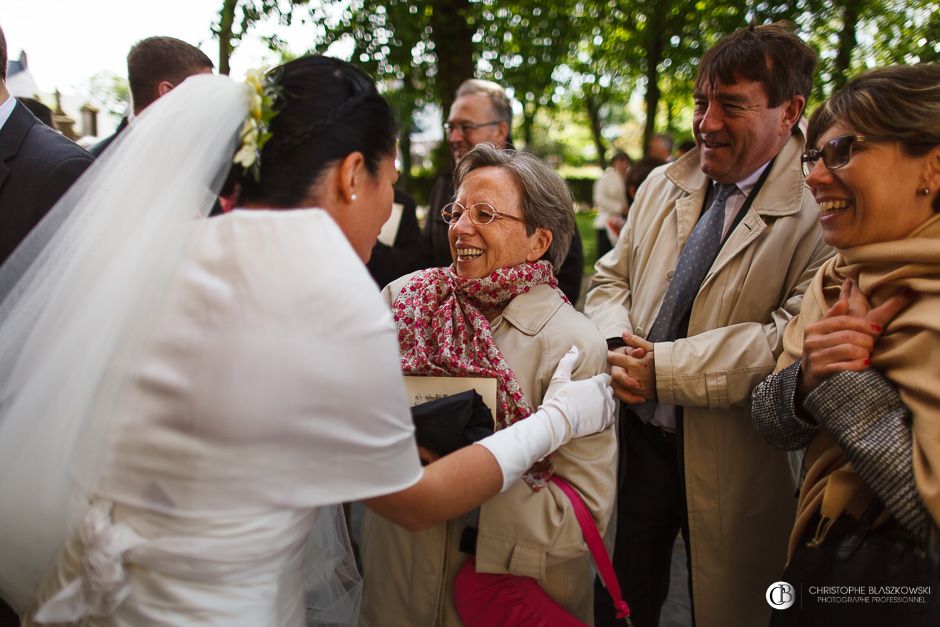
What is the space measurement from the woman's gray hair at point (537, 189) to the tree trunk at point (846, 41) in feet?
24.1

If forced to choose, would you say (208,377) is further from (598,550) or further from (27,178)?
(27,178)

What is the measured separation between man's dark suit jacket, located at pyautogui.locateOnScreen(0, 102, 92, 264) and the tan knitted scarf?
2429mm

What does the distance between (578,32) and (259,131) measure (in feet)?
42.2

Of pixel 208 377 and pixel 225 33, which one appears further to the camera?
pixel 225 33

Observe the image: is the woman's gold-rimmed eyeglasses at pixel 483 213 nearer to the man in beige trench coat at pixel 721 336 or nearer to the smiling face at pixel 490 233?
the smiling face at pixel 490 233

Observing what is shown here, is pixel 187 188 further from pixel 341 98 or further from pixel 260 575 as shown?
pixel 260 575

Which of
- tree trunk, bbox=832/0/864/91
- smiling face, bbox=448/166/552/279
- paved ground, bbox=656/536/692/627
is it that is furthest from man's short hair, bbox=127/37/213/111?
tree trunk, bbox=832/0/864/91

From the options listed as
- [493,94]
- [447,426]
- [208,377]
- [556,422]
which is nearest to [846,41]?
[493,94]

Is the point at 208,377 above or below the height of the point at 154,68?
below

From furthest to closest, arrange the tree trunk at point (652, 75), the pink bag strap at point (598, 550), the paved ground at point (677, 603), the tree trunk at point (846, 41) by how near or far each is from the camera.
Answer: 1. the tree trunk at point (652, 75)
2. the tree trunk at point (846, 41)
3. the paved ground at point (677, 603)
4. the pink bag strap at point (598, 550)

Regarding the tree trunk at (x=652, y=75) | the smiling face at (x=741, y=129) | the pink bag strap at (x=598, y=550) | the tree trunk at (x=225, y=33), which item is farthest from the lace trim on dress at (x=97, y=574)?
the tree trunk at (x=652, y=75)

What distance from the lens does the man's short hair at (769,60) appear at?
7.94 feet

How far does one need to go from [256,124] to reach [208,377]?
542mm

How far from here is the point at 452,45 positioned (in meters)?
7.88
